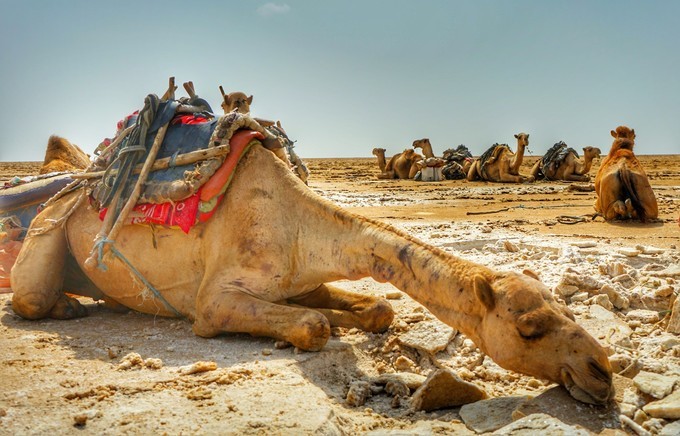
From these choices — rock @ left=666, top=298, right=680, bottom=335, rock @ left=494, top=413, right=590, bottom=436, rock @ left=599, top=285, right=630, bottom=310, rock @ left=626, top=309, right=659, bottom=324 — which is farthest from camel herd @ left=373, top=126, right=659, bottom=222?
rock @ left=494, top=413, right=590, bottom=436

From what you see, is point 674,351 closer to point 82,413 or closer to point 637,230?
point 82,413

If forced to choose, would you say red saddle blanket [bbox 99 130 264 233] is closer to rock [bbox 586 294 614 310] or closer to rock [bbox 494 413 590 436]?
rock [bbox 494 413 590 436]

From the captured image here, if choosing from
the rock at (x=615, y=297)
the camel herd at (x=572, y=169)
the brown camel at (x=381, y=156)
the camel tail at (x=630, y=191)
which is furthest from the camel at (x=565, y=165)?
the rock at (x=615, y=297)

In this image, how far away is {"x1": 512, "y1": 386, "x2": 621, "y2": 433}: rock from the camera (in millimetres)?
3260

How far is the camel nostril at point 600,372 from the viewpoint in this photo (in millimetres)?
3354

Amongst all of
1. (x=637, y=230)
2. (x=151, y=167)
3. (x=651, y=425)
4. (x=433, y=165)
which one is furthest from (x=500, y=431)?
(x=433, y=165)

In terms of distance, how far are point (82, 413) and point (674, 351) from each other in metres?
3.72

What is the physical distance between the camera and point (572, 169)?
2341 centimetres

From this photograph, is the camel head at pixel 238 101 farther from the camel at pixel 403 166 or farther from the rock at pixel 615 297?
the camel at pixel 403 166

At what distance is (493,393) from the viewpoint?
4.16 meters

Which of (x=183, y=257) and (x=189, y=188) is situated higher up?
(x=189, y=188)

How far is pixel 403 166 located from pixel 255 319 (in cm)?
2498

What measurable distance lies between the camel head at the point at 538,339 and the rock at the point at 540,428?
0.48 m

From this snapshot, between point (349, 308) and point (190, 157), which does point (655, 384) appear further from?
point (190, 157)
